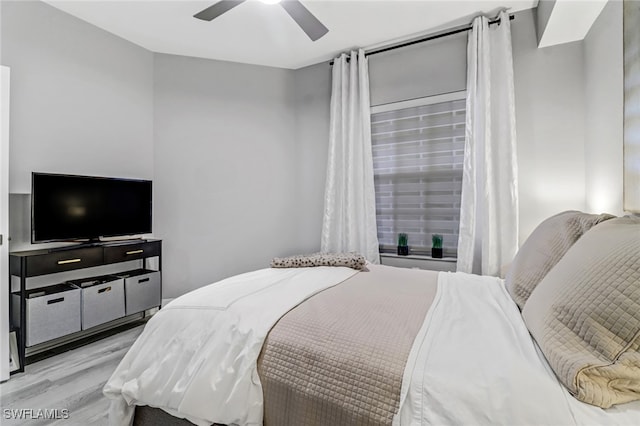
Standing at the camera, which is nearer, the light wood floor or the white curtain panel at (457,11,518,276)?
the light wood floor

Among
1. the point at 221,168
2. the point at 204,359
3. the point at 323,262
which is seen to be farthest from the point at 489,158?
the point at 221,168

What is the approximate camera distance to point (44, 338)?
219 cm

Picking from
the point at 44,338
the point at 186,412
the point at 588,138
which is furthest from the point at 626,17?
the point at 44,338

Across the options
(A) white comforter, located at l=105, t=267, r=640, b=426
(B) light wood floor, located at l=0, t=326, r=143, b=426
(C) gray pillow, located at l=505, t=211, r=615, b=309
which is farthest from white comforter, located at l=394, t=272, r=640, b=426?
(B) light wood floor, located at l=0, t=326, r=143, b=426

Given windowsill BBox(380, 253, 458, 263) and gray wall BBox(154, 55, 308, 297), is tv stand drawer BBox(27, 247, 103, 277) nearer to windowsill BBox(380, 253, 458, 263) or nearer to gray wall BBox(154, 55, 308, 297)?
gray wall BBox(154, 55, 308, 297)

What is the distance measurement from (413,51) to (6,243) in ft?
11.5

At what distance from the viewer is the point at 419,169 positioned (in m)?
3.08

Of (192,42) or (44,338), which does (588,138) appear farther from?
(44,338)

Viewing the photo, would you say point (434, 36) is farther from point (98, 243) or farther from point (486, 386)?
point (98, 243)

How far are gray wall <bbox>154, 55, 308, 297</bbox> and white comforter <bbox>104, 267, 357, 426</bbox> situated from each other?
204cm

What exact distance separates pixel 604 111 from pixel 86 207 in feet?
12.4

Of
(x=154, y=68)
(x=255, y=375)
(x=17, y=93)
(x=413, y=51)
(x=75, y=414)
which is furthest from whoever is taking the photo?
(x=154, y=68)

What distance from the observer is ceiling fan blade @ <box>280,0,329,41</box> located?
1.96 m

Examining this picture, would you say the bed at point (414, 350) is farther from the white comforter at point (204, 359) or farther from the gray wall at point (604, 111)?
the gray wall at point (604, 111)
